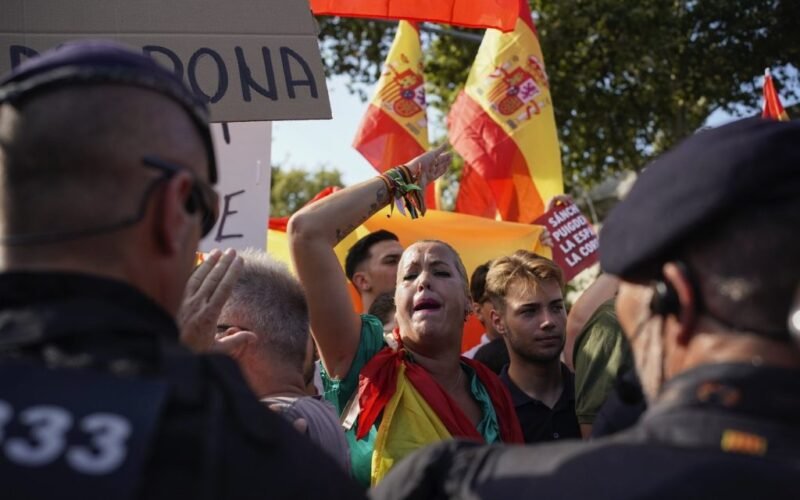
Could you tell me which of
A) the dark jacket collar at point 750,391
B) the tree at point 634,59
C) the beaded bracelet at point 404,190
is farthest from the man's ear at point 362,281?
the tree at point 634,59

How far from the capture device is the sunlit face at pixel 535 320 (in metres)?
4.57

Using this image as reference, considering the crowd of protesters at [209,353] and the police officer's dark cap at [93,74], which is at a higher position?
the police officer's dark cap at [93,74]

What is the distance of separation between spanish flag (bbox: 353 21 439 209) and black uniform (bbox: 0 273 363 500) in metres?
6.31

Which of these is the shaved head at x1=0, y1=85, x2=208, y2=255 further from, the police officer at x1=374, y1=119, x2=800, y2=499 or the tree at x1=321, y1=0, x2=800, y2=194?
the tree at x1=321, y1=0, x2=800, y2=194

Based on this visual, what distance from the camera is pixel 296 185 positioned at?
4788 centimetres

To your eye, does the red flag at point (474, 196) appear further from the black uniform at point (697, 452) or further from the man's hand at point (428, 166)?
the black uniform at point (697, 452)

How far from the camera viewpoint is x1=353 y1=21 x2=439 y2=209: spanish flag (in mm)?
7797

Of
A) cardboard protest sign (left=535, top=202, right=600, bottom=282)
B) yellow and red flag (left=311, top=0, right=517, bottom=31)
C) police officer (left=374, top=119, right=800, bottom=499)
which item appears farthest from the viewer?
cardboard protest sign (left=535, top=202, right=600, bottom=282)

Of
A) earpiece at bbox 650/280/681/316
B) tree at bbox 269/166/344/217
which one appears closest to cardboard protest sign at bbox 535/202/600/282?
earpiece at bbox 650/280/681/316

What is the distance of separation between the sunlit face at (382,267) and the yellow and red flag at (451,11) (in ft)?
3.93

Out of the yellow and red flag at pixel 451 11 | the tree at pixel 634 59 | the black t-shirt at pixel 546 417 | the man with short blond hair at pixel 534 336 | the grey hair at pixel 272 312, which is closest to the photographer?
the grey hair at pixel 272 312

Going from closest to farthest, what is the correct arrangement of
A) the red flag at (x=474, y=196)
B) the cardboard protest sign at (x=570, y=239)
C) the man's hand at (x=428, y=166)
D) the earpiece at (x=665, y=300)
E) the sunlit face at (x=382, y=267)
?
the earpiece at (x=665, y=300), the man's hand at (x=428, y=166), the sunlit face at (x=382, y=267), the cardboard protest sign at (x=570, y=239), the red flag at (x=474, y=196)

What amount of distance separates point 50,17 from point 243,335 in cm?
132

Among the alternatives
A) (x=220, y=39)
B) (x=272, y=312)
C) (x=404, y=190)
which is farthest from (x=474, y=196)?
(x=272, y=312)
